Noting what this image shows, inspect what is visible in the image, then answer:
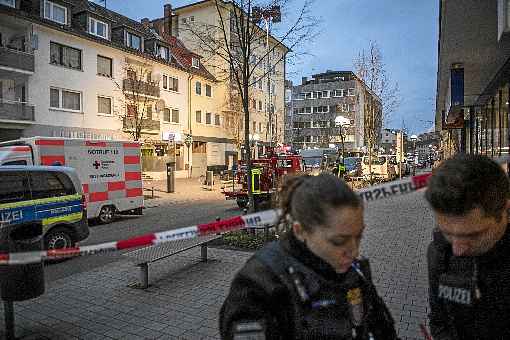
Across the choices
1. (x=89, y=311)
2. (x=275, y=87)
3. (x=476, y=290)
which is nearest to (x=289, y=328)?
(x=476, y=290)

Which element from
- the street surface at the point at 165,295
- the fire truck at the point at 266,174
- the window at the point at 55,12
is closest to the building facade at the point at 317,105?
the window at the point at 55,12

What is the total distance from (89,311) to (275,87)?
5079 cm

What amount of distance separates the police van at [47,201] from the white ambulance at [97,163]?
3276 millimetres

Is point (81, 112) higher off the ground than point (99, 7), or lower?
lower

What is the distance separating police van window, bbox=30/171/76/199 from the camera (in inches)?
311

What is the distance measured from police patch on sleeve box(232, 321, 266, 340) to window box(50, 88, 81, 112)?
26889mm

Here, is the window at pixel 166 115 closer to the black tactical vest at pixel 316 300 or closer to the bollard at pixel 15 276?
the bollard at pixel 15 276

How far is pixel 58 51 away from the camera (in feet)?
81.7

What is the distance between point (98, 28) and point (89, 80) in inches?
187

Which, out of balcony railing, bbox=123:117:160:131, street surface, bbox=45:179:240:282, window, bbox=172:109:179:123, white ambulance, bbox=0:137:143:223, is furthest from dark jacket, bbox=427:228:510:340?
window, bbox=172:109:179:123

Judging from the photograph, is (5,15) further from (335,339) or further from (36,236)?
(335,339)

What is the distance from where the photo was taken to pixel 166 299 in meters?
5.20

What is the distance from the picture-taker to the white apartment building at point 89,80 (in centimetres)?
2278

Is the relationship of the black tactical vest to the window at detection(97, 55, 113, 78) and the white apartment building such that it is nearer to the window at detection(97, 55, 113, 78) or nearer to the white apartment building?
the white apartment building
